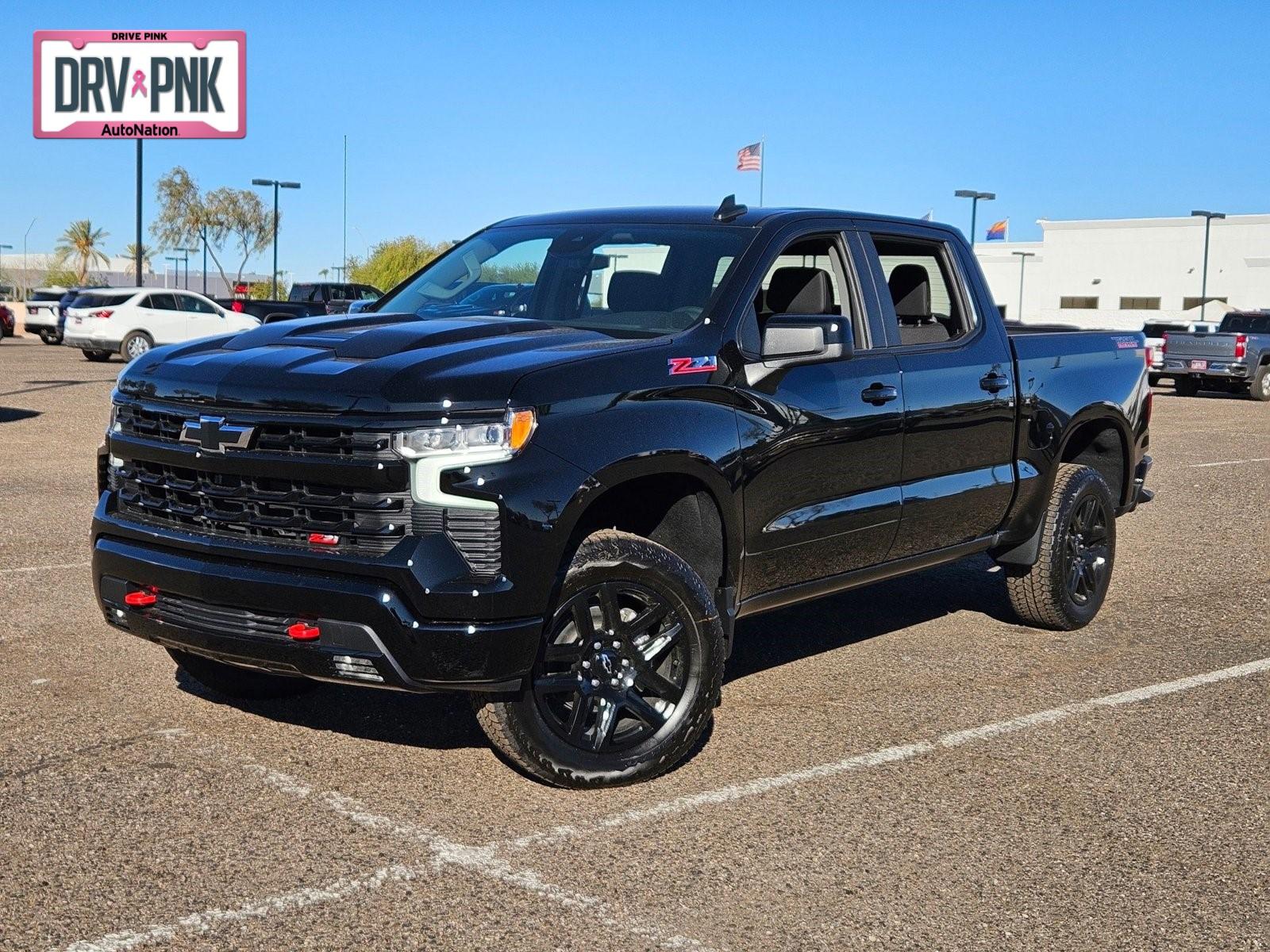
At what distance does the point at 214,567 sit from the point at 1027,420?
3872 millimetres

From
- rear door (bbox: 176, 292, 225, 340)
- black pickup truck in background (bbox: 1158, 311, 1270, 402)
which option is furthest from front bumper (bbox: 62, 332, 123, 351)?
black pickup truck in background (bbox: 1158, 311, 1270, 402)

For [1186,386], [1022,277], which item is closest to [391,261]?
[1022,277]

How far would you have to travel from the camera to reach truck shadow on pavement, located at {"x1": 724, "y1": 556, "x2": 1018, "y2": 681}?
272 inches

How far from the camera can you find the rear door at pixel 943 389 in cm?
614

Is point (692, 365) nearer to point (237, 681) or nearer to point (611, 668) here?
point (611, 668)

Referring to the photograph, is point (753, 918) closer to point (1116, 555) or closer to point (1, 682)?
point (1, 682)

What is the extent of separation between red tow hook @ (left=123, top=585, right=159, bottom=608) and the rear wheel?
27.5 m

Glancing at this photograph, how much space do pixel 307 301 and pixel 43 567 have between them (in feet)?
105

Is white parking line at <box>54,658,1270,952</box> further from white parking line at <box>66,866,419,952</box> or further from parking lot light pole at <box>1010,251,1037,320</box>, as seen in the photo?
parking lot light pole at <box>1010,251,1037,320</box>

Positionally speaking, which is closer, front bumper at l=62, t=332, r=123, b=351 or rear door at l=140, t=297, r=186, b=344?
front bumper at l=62, t=332, r=123, b=351

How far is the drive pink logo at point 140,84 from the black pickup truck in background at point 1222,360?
25437mm

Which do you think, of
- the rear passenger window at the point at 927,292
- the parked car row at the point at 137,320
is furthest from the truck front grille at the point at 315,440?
the parked car row at the point at 137,320

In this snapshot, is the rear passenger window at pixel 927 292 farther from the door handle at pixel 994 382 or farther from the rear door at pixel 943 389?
the door handle at pixel 994 382

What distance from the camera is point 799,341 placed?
5273 mm
